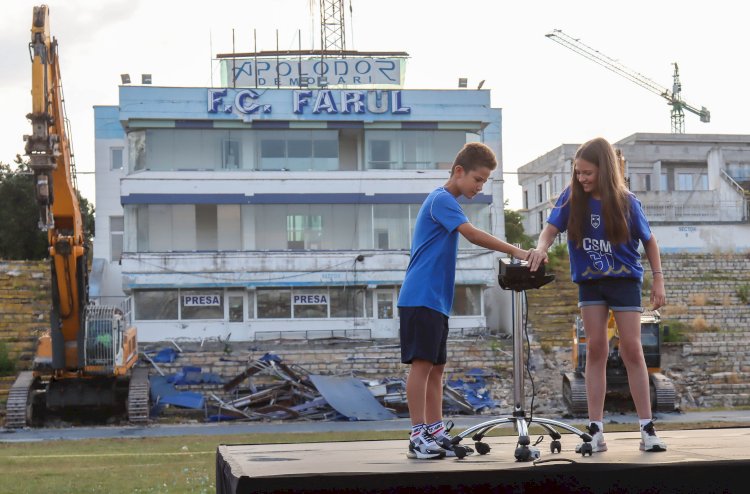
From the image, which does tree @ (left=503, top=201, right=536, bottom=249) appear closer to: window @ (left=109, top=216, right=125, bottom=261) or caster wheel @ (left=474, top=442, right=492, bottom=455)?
window @ (left=109, top=216, right=125, bottom=261)

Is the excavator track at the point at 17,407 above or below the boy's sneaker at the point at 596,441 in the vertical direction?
below

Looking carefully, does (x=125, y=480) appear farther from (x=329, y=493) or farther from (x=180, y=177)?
(x=180, y=177)

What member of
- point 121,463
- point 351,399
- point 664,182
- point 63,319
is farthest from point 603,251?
point 664,182

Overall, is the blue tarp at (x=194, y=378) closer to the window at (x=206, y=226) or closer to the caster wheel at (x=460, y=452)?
the window at (x=206, y=226)

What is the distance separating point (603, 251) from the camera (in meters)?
6.86

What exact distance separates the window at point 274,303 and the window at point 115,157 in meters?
14.3

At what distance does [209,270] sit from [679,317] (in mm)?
16187

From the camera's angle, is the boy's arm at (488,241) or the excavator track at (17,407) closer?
the boy's arm at (488,241)

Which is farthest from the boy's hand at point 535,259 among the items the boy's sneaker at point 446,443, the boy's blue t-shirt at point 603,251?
the boy's sneaker at point 446,443

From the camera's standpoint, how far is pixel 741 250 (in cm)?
5547

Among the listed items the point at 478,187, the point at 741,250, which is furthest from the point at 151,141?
the point at 478,187

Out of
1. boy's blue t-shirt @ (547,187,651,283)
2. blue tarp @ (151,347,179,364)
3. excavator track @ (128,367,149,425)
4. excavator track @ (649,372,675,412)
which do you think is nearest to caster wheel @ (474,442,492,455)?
boy's blue t-shirt @ (547,187,651,283)

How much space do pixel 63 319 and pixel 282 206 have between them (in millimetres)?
18869

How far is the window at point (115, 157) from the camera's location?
54031mm
